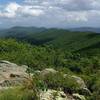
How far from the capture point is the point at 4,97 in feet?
64.6

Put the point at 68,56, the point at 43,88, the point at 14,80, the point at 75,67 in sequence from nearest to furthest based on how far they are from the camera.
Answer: the point at 43,88 → the point at 14,80 → the point at 75,67 → the point at 68,56

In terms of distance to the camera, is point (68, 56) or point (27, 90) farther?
point (68, 56)

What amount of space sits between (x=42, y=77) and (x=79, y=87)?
9.38ft

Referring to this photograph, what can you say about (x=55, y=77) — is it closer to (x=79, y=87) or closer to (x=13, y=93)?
Answer: (x=79, y=87)

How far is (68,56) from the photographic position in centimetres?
14100

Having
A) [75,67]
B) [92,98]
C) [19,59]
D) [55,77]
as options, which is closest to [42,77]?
[55,77]

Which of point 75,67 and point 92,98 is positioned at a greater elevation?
point 92,98

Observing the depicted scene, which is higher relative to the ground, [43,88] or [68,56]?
[43,88]

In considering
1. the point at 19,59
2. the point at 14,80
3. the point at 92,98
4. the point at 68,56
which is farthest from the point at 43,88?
the point at 68,56

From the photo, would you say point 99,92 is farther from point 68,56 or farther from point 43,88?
point 68,56

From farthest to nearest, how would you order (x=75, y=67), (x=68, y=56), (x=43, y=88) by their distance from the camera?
(x=68, y=56), (x=75, y=67), (x=43, y=88)

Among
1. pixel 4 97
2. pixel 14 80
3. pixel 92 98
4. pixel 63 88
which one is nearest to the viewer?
pixel 4 97

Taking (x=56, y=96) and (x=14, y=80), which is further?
(x=14, y=80)

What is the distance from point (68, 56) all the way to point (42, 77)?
114853 millimetres
